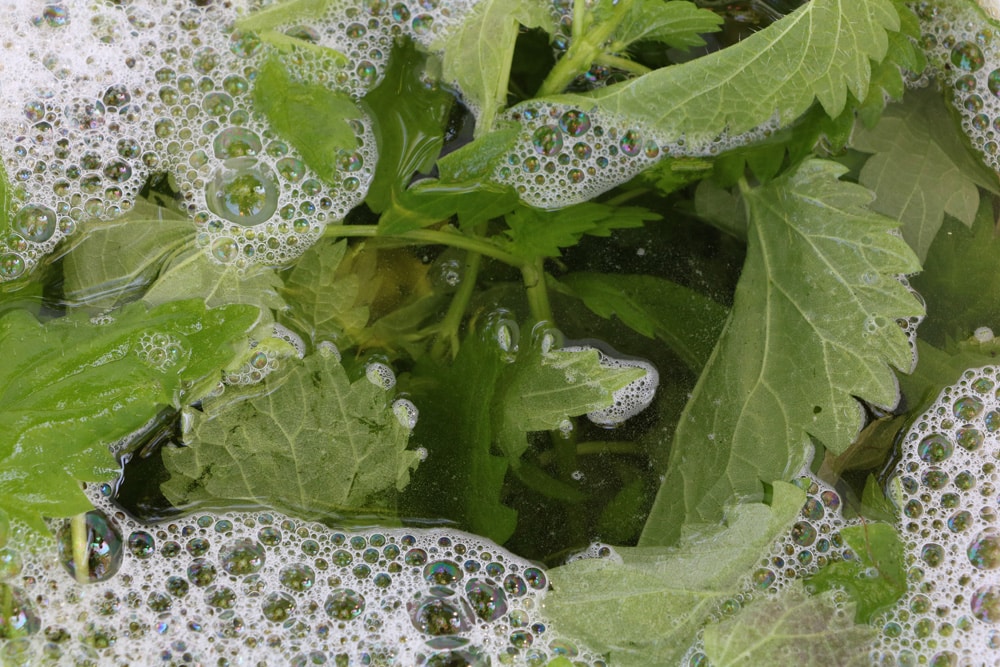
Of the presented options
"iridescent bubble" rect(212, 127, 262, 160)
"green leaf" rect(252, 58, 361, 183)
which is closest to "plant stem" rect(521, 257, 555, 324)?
"green leaf" rect(252, 58, 361, 183)

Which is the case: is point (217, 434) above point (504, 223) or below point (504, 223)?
below

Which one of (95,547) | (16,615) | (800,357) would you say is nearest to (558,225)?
(800,357)

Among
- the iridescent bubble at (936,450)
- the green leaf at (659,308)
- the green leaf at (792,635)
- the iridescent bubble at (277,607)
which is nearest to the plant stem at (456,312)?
the green leaf at (659,308)

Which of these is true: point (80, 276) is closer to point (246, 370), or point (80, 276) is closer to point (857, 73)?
point (246, 370)

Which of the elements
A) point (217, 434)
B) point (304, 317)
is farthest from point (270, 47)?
point (217, 434)

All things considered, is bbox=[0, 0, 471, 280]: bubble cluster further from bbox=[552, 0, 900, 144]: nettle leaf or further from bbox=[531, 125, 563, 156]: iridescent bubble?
bbox=[552, 0, 900, 144]: nettle leaf

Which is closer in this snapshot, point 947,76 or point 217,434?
point 217,434
